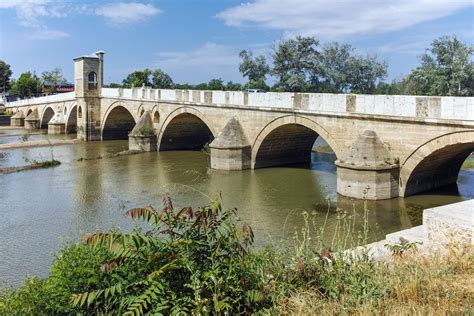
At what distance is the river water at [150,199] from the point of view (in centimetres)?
883

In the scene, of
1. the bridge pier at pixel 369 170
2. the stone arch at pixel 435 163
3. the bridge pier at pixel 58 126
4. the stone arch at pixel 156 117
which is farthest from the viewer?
the bridge pier at pixel 58 126

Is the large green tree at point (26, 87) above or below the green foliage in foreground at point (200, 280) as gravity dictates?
above

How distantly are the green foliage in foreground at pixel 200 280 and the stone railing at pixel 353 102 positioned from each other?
7.70m

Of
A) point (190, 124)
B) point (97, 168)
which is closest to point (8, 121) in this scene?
point (190, 124)

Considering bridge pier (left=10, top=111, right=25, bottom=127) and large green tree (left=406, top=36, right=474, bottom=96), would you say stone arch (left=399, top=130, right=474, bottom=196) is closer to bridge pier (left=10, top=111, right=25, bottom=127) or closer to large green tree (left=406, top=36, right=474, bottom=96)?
large green tree (left=406, top=36, right=474, bottom=96)

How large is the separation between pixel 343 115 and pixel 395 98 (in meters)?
1.78

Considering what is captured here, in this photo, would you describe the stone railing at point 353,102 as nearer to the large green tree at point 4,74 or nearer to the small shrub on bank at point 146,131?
the small shrub on bank at point 146,131

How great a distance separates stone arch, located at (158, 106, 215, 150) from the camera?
72.2 ft

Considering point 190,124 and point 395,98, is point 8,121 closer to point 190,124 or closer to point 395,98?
point 190,124

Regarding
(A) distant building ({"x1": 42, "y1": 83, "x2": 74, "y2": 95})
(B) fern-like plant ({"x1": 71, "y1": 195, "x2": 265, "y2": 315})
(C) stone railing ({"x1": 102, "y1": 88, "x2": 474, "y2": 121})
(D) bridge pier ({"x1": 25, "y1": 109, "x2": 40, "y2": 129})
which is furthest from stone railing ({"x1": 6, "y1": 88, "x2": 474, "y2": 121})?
(A) distant building ({"x1": 42, "y1": 83, "x2": 74, "y2": 95})

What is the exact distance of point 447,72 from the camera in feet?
84.3

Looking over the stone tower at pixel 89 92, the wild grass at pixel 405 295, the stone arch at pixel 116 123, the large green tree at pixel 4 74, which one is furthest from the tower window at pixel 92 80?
the large green tree at pixel 4 74

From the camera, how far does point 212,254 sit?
3.37m

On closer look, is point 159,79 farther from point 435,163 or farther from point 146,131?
point 435,163
